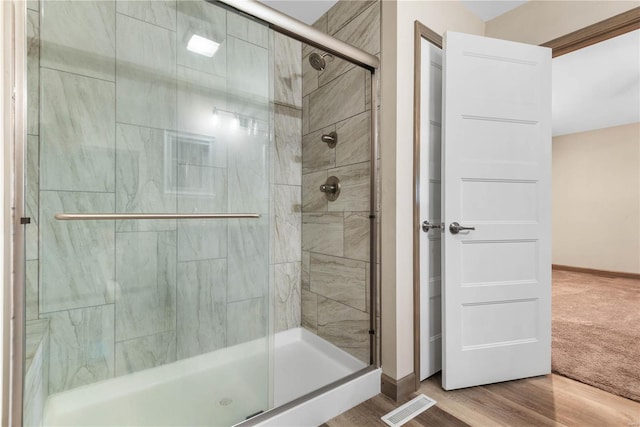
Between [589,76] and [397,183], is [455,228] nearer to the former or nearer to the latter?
[397,183]

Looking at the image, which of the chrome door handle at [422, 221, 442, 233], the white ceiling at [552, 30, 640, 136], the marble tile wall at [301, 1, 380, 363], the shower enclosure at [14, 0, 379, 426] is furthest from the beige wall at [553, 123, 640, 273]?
the shower enclosure at [14, 0, 379, 426]

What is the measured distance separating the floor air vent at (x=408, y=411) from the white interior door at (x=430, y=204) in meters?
0.18

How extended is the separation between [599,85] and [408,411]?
4320 mm

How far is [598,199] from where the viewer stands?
17.4ft

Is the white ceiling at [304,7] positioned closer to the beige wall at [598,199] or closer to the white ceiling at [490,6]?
the white ceiling at [490,6]

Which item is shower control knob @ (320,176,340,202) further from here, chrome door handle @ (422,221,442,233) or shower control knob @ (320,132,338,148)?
chrome door handle @ (422,221,442,233)

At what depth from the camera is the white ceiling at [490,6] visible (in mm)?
2068

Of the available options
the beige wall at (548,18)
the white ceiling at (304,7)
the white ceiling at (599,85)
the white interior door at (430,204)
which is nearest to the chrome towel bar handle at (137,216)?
the white interior door at (430,204)

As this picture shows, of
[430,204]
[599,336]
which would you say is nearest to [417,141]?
[430,204]

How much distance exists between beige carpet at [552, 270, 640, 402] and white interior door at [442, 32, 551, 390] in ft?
1.12

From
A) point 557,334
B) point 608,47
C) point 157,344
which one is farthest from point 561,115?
point 157,344

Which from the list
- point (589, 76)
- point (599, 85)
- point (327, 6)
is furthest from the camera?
point (599, 85)

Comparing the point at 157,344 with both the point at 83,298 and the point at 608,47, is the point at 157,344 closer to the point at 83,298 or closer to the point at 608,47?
the point at 83,298

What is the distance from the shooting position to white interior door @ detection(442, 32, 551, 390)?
1.75 metres
